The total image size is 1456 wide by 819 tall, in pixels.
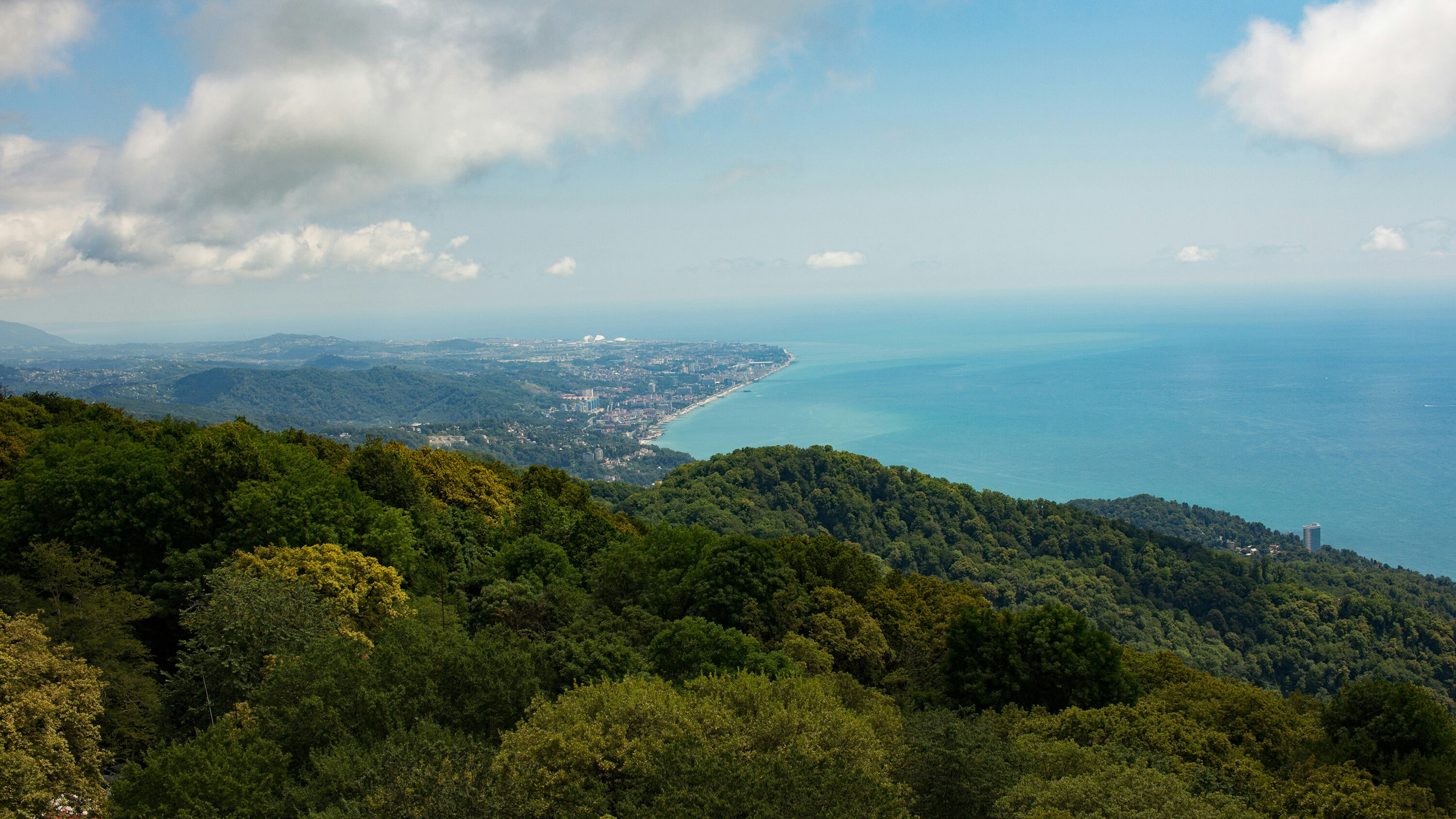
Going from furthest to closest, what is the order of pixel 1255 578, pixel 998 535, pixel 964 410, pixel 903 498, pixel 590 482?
pixel 964 410
pixel 590 482
pixel 903 498
pixel 998 535
pixel 1255 578

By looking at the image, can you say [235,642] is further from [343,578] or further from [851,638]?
[851,638]

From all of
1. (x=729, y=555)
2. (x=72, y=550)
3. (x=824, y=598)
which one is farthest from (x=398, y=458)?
(x=824, y=598)

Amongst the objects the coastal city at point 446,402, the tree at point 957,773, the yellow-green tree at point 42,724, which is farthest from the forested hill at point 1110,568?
the coastal city at point 446,402

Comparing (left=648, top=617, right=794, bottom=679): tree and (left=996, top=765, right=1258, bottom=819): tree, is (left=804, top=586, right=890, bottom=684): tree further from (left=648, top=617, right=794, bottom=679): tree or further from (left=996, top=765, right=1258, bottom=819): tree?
(left=996, top=765, right=1258, bottom=819): tree

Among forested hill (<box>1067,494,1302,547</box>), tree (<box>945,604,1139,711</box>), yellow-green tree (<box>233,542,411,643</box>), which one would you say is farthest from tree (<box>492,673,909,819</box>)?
forested hill (<box>1067,494,1302,547</box>)

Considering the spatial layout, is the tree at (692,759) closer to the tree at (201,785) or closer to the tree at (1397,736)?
the tree at (201,785)

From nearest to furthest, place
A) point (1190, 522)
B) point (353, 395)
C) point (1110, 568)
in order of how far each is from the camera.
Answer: point (1110, 568), point (1190, 522), point (353, 395)

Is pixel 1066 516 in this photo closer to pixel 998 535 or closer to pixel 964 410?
pixel 998 535

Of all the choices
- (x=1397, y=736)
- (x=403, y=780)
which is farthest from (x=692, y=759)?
(x=1397, y=736)
